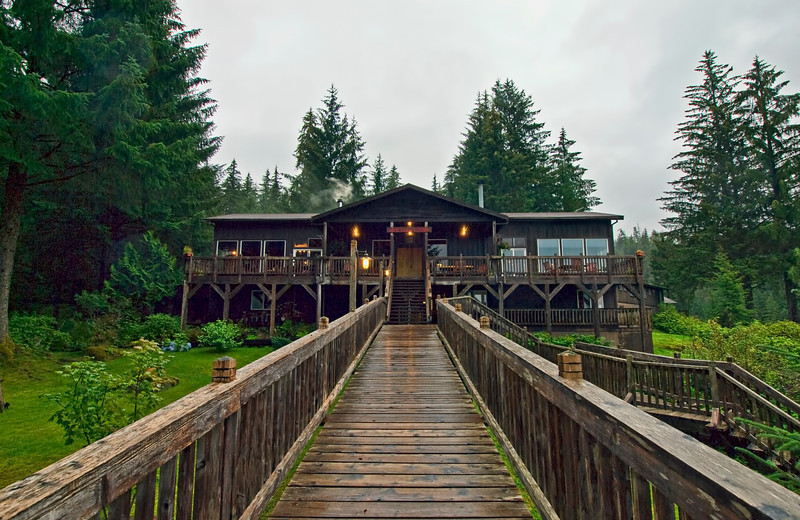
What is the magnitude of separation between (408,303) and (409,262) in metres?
5.61

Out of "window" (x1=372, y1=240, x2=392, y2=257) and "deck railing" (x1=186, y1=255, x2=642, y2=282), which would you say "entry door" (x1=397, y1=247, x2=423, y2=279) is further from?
"deck railing" (x1=186, y1=255, x2=642, y2=282)

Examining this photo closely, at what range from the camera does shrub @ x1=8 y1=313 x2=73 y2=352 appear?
12906 millimetres

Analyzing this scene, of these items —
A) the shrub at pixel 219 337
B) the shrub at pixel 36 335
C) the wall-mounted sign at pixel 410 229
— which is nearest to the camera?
the shrub at pixel 36 335

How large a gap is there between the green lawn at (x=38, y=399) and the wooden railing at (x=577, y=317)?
482 inches

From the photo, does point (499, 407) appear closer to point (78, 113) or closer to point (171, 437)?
point (171, 437)

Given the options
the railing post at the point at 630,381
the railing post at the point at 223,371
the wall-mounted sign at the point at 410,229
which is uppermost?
the wall-mounted sign at the point at 410,229

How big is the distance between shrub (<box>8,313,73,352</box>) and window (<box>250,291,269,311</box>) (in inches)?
324

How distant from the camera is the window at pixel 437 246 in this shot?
2105 cm

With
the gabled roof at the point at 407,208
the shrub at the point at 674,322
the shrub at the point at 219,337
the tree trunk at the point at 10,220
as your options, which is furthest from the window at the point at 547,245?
the tree trunk at the point at 10,220

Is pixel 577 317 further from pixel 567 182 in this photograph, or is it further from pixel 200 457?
pixel 567 182

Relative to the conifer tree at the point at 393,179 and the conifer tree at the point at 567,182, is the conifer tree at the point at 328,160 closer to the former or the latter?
the conifer tree at the point at 393,179

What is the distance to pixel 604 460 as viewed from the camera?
1.82m

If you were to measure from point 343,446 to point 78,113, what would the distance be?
1451 centimetres

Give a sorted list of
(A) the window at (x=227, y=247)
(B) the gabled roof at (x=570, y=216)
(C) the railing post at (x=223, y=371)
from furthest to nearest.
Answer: (A) the window at (x=227, y=247) → (B) the gabled roof at (x=570, y=216) → (C) the railing post at (x=223, y=371)
